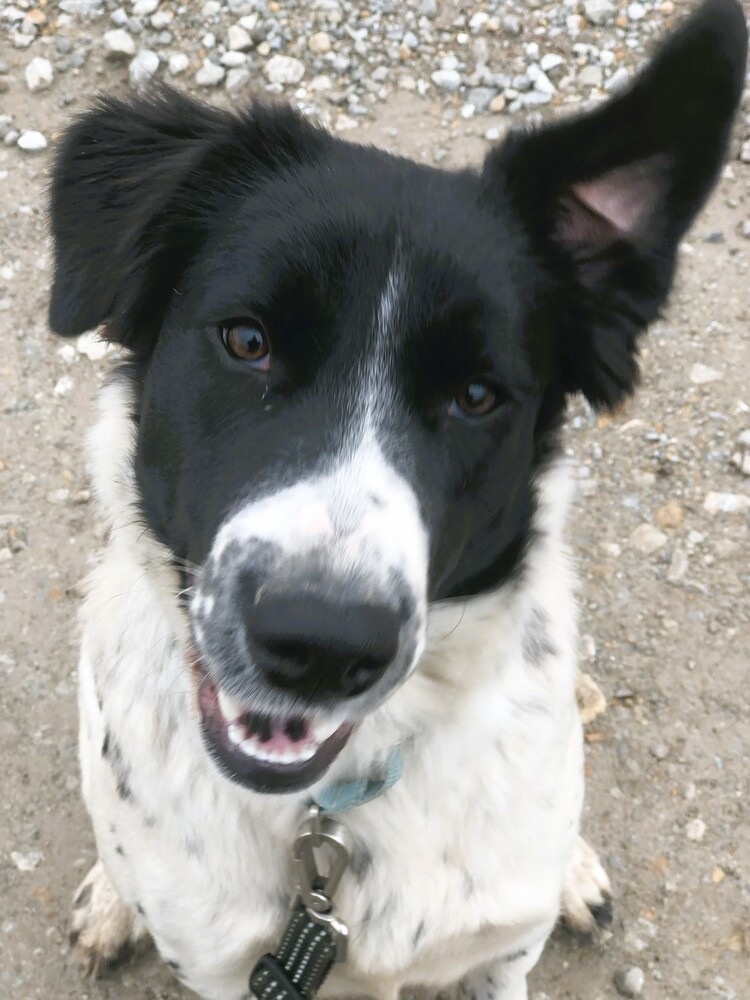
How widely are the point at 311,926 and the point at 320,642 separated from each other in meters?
0.83

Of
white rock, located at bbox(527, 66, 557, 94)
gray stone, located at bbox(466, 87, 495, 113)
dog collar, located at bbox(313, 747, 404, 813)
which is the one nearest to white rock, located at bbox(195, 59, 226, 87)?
gray stone, located at bbox(466, 87, 495, 113)

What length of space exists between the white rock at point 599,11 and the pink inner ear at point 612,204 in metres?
2.93

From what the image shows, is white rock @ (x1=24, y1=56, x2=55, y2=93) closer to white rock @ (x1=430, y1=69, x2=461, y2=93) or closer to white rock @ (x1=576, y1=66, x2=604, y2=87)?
white rock @ (x1=430, y1=69, x2=461, y2=93)

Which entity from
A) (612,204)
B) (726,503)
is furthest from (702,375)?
(612,204)

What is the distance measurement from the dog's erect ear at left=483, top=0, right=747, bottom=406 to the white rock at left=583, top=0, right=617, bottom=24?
2.90 m

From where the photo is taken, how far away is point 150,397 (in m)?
1.84

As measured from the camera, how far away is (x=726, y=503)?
3502mm

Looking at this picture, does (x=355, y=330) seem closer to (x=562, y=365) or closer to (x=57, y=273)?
(x=562, y=365)

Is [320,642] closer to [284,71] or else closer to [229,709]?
[229,709]

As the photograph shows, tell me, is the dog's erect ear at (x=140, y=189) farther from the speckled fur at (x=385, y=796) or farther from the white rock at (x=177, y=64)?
the white rock at (x=177, y=64)

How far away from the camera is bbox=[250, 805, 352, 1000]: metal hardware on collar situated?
6.40 feet

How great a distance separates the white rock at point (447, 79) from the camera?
4.25 metres

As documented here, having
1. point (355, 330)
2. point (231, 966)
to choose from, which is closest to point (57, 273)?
point (355, 330)

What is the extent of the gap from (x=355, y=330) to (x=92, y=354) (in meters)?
2.37
